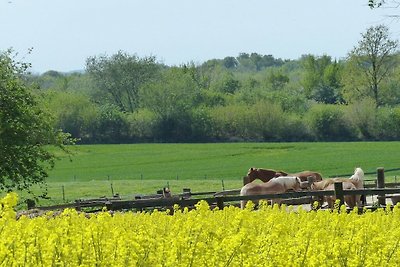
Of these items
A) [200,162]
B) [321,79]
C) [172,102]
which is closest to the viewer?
[200,162]

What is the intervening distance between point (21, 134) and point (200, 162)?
50.7 metres

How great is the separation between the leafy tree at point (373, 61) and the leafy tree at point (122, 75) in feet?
113

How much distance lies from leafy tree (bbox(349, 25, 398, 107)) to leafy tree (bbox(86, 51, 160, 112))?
34.6 metres

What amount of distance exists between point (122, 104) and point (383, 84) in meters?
35.3

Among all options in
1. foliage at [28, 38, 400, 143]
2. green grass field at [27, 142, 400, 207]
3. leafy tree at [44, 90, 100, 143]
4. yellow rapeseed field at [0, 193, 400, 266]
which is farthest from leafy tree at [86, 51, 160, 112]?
yellow rapeseed field at [0, 193, 400, 266]

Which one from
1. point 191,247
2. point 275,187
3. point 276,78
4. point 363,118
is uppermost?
point 276,78

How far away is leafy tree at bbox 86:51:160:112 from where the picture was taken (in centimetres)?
13375

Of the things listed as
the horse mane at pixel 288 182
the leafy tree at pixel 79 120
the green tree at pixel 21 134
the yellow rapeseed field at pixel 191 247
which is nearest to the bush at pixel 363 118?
the leafy tree at pixel 79 120

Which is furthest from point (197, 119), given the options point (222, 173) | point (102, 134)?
point (222, 173)

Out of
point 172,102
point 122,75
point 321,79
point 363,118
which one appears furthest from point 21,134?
point 321,79

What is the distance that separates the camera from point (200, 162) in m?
85.1

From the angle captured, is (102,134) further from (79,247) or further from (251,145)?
(79,247)

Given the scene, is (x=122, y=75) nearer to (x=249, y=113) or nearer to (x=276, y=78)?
(x=249, y=113)

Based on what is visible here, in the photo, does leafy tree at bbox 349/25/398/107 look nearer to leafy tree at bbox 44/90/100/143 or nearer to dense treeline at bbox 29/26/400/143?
dense treeline at bbox 29/26/400/143
